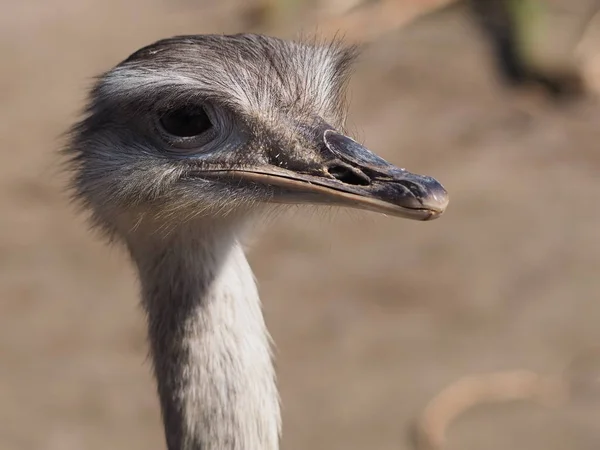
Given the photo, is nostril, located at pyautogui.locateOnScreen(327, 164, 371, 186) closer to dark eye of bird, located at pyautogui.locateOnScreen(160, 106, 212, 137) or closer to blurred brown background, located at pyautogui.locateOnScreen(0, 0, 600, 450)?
dark eye of bird, located at pyautogui.locateOnScreen(160, 106, 212, 137)

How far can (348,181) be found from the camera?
7.87 feet

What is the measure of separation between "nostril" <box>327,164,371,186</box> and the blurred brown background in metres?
1.35

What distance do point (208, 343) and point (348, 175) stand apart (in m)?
0.48

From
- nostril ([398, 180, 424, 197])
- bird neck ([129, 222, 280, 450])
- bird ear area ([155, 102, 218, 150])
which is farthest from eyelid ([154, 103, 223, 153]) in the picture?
nostril ([398, 180, 424, 197])

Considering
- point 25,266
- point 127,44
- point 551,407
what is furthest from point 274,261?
point 127,44

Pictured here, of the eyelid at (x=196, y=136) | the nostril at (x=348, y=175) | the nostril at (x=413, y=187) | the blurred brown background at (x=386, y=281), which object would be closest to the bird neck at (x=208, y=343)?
the eyelid at (x=196, y=136)

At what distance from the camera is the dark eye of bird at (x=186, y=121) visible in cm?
255

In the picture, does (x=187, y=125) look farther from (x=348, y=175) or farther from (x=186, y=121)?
(x=348, y=175)

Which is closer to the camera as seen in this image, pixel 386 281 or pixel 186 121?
pixel 186 121

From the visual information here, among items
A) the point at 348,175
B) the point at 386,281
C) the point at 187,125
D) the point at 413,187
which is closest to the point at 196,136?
the point at 187,125

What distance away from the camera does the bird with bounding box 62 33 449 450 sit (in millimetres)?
2436

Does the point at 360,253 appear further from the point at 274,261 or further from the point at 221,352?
the point at 221,352

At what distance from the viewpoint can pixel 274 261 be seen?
570 cm

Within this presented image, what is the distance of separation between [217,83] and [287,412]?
2452 mm
